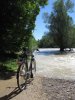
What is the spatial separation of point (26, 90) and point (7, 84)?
39.4 inches

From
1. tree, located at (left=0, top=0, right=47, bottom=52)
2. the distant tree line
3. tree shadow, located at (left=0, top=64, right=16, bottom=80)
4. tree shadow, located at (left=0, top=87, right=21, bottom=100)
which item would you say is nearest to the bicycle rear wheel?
tree shadow, located at (left=0, top=87, right=21, bottom=100)

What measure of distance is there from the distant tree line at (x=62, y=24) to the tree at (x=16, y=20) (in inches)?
1519

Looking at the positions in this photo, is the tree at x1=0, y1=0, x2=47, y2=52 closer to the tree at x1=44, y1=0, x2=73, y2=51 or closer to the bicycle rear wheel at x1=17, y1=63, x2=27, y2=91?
the bicycle rear wheel at x1=17, y1=63, x2=27, y2=91

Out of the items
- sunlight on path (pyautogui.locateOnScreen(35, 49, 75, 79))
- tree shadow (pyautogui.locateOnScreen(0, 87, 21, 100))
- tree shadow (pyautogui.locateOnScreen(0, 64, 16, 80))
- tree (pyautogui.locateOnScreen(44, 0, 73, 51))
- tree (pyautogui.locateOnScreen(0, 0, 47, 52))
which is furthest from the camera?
tree (pyautogui.locateOnScreen(44, 0, 73, 51))

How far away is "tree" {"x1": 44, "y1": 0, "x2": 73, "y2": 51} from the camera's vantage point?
5194cm

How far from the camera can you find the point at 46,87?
852 cm

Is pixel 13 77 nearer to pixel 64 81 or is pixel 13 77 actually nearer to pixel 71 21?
pixel 64 81

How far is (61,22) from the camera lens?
52844 mm

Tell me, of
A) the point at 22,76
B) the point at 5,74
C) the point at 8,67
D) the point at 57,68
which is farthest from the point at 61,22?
the point at 22,76

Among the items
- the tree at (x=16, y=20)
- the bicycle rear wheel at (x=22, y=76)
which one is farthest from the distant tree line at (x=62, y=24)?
the bicycle rear wheel at (x=22, y=76)

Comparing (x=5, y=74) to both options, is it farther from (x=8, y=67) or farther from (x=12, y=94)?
(x=12, y=94)

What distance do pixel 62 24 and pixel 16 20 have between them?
40.6 m

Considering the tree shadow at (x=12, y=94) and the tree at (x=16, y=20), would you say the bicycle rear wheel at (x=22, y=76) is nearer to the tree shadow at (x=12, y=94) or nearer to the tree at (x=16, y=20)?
the tree shadow at (x=12, y=94)

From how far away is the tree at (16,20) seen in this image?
41.6ft
